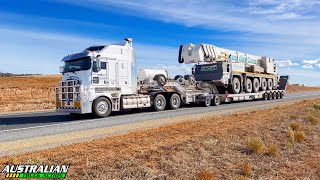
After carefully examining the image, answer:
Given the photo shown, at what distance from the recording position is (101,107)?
50.9 feet

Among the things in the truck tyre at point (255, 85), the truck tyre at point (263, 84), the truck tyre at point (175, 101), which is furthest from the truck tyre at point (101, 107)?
the truck tyre at point (263, 84)

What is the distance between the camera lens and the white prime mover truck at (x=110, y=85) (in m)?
15.1

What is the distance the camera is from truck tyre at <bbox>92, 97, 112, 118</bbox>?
15219 mm

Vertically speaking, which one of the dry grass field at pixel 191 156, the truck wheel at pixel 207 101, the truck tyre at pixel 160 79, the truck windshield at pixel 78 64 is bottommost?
the dry grass field at pixel 191 156

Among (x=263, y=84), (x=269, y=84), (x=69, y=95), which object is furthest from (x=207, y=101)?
(x=269, y=84)

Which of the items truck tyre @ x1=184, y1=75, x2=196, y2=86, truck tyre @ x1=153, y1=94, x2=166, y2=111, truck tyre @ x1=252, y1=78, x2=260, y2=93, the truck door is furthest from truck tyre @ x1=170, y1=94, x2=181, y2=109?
truck tyre @ x1=252, y1=78, x2=260, y2=93

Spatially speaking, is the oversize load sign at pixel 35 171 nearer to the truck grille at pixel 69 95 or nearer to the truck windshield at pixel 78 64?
the truck grille at pixel 69 95

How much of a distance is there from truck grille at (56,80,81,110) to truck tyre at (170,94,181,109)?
6472 mm

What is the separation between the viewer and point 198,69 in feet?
78.8

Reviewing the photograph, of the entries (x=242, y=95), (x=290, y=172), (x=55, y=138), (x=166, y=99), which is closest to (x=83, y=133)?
(x=55, y=138)

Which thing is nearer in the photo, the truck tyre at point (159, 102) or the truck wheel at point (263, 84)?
the truck tyre at point (159, 102)

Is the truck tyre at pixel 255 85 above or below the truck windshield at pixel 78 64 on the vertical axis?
below

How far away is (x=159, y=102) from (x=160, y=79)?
155cm

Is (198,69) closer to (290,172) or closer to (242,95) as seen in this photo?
(242,95)
